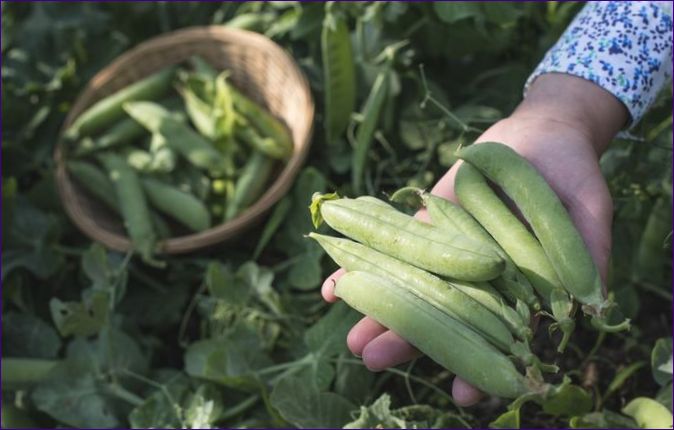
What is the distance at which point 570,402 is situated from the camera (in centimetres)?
155

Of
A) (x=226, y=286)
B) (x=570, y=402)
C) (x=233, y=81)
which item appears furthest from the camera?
(x=233, y=81)

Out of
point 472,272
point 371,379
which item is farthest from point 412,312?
point 371,379

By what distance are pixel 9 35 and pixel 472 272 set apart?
2.02 metres

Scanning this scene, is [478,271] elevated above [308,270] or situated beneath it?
elevated above

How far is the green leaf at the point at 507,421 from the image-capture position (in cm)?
156

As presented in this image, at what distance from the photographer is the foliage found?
6.07ft

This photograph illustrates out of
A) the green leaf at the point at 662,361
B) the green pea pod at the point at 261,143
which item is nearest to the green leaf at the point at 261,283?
the green pea pod at the point at 261,143

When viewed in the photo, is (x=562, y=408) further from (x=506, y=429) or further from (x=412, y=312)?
(x=412, y=312)

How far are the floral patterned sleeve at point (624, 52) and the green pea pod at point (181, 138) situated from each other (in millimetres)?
1085

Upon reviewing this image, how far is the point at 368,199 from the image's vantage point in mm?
1394

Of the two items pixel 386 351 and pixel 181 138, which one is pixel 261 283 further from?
pixel 386 351

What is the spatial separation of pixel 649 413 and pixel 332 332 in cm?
69

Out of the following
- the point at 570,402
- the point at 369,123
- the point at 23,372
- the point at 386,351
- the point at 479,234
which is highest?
the point at 479,234

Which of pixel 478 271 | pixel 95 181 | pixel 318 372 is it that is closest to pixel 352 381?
pixel 318 372
